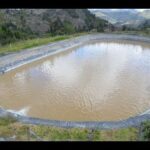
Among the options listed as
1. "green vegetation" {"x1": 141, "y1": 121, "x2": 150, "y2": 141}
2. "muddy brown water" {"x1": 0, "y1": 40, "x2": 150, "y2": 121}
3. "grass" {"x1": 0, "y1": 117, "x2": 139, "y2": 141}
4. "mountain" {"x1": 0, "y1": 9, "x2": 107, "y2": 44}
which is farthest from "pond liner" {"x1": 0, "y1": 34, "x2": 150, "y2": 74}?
"green vegetation" {"x1": 141, "y1": 121, "x2": 150, "y2": 141}

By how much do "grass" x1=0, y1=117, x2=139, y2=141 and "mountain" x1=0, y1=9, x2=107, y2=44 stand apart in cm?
1300

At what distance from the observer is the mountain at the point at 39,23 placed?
20055 millimetres

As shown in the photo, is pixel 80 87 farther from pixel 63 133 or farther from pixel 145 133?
pixel 145 133

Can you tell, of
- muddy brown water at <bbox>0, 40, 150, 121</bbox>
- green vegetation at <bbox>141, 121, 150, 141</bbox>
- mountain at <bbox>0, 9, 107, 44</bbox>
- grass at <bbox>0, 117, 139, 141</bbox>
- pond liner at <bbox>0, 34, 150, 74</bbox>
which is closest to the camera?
green vegetation at <bbox>141, 121, 150, 141</bbox>

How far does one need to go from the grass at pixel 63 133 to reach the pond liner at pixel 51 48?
6.21 metres

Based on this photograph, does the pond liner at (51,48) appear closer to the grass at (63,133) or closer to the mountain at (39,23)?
the mountain at (39,23)

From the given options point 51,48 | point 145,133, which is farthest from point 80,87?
point 51,48

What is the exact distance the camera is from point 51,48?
1709cm

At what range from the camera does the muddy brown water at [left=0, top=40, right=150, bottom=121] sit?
7711 mm

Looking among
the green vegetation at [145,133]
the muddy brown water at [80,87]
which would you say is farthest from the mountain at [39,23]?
the green vegetation at [145,133]

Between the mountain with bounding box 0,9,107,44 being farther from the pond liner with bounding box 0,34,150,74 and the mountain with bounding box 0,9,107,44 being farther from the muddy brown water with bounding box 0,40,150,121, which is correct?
the muddy brown water with bounding box 0,40,150,121

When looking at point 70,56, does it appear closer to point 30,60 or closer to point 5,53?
point 30,60
